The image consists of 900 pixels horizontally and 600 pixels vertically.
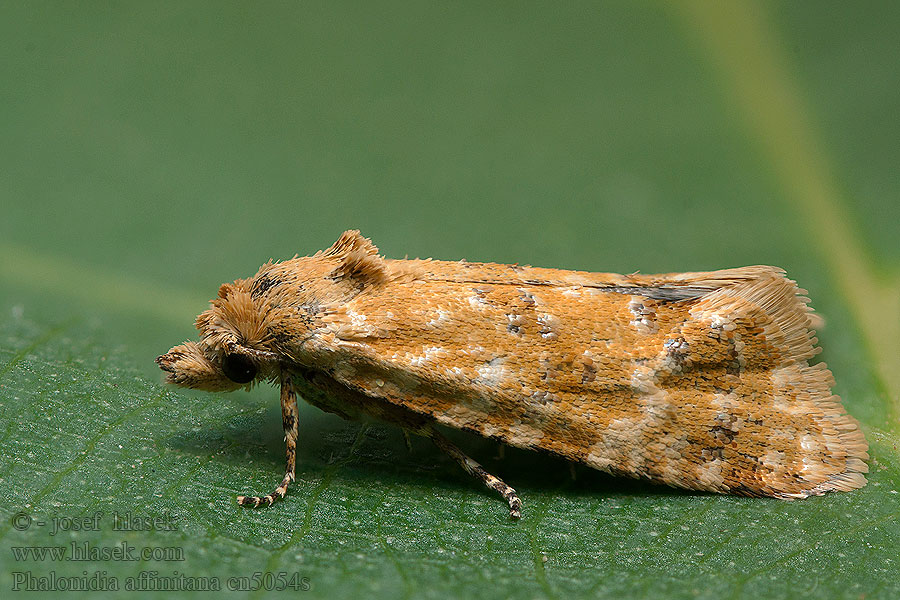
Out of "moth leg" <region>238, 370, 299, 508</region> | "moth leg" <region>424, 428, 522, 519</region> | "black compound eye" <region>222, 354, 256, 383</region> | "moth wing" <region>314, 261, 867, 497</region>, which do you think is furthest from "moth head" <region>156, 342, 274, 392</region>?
"moth leg" <region>424, 428, 522, 519</region>

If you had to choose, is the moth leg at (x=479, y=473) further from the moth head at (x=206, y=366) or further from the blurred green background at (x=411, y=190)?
the moth head at (x=206, y=366)

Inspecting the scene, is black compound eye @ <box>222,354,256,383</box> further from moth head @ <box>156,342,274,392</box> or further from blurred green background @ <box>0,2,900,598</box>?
blurred green background @ <box>0,2,900,598</box>

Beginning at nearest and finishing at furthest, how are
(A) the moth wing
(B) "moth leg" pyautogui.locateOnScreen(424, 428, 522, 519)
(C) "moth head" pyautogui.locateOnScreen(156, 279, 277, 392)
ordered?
(B) "moth leg" pyautogui.locateOnScreen(424, 428, 522, 519)
(A) the moth wing
(C) "moth head" pyautogui.locateOnScreen(156, 279, 277, 392)

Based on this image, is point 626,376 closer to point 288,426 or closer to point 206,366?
point 288,426

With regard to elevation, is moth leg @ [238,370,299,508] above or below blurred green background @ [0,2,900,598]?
below

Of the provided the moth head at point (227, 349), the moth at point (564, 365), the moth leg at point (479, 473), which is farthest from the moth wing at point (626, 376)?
the moth head at point (227, 349)

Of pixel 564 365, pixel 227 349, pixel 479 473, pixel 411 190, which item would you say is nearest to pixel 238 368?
pixel 227 349
